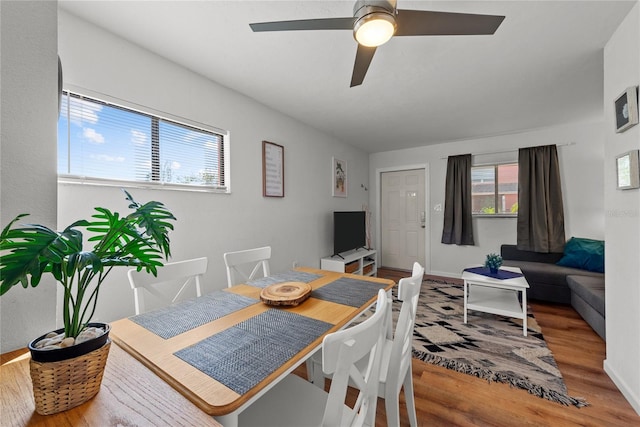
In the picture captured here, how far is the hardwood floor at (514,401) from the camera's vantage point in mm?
1490

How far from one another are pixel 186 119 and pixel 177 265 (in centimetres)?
133

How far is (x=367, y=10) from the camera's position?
1.19 metres

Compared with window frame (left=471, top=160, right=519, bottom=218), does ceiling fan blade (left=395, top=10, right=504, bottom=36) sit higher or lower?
higher

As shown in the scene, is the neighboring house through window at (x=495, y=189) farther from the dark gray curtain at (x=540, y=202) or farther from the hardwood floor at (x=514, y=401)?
the hardwood floor at (x=514, y=401)

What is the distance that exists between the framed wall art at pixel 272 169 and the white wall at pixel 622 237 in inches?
114

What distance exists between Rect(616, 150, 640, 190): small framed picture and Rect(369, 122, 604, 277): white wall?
2595 millimetres

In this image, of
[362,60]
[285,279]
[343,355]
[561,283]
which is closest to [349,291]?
[285,279]

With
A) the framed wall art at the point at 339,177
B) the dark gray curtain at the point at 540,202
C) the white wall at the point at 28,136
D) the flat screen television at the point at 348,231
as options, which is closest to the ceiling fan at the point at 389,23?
the white wall at the point at 28,136

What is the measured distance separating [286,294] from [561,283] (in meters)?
3.57

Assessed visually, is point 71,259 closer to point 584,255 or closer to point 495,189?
point 584,255

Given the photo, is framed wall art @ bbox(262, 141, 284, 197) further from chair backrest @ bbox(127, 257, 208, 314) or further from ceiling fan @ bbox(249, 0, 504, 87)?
ceiling fan @ bbox(249, 0, 504, 87)

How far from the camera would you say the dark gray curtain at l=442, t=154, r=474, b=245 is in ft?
14.2

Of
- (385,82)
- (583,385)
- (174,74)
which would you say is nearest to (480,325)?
(583,385)

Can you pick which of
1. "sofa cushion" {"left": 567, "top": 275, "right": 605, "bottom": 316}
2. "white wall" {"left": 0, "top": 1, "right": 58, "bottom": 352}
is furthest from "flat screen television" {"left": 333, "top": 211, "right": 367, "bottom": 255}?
"white wall" {"left": 0, "top": 1, "right": 58, "bottom": 352}
